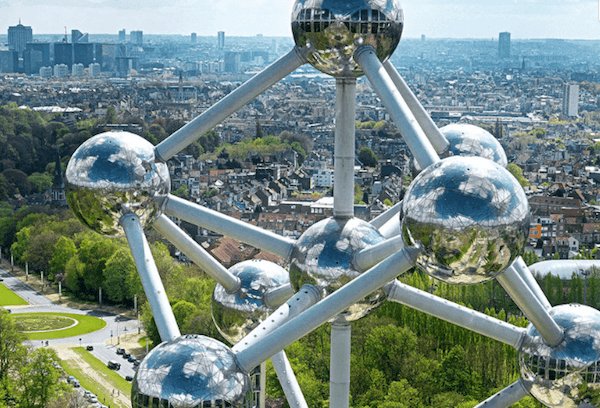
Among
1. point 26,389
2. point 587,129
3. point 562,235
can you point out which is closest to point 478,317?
point 26,389

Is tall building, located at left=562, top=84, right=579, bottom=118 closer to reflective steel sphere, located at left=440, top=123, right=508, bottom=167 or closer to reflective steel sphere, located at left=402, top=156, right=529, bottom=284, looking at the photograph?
reflective steel sphere, located at left=440, top=123, right=508, bottom=167

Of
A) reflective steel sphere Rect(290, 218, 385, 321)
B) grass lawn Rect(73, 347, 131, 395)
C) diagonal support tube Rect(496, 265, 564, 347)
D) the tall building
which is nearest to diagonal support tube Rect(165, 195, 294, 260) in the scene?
reflective steel sphere Rect(290, 218, 385, 321)

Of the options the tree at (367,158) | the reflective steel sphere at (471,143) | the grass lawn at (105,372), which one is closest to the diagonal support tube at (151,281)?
the reflective steel sphere at (471,143)

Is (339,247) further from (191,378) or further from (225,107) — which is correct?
(191,378)

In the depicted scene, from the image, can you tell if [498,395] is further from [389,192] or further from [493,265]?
[389,192]

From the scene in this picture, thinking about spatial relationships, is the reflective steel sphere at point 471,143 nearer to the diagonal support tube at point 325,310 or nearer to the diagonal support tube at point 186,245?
the diagonal support tube at point 186,245

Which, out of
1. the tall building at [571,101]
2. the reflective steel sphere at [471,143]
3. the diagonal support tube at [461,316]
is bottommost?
the tall building at [571,101]
